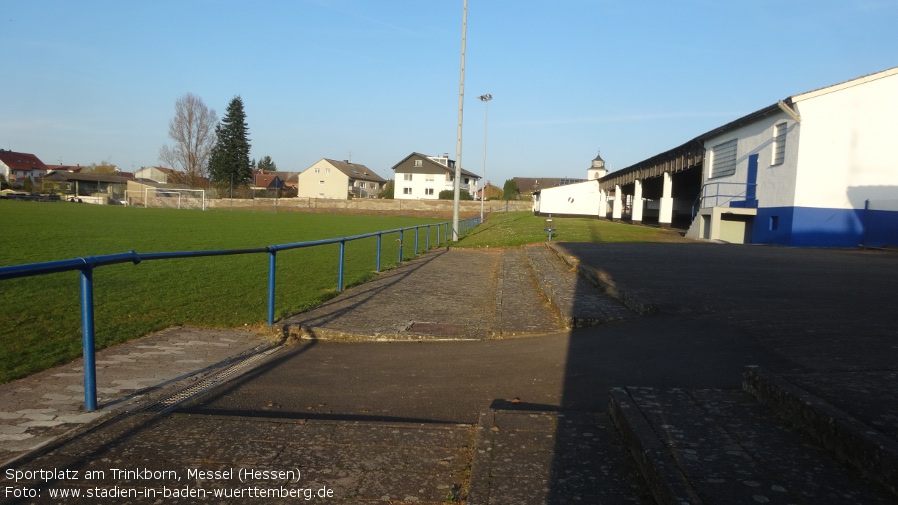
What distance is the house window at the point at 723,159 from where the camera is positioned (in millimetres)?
24812

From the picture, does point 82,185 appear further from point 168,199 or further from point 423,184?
point 423,184

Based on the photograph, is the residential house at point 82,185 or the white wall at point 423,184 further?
the white wall at point 423,184

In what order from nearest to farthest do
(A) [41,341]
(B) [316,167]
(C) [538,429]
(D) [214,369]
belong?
1. (C) [538,429]
2. (D) [214,369]
3. (A) [41,341]
4. (B) [316,167]

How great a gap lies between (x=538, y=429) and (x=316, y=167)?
4074 inches

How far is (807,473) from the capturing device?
2883 millimetres

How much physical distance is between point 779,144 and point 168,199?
64.9 meters

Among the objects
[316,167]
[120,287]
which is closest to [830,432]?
[120,287]

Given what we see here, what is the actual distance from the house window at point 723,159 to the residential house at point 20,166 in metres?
123

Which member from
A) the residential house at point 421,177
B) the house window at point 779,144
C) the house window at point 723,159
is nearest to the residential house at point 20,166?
the residential house at point 421,177

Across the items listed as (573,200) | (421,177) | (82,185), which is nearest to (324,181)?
(421,177)

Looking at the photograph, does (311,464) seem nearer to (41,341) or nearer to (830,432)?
(830,432)

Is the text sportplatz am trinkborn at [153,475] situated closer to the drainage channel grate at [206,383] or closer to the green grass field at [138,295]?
the drainage channel grate at [206,383]

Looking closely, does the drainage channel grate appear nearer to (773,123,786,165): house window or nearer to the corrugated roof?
(773,123,786,165): house window

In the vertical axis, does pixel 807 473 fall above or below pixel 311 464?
above
